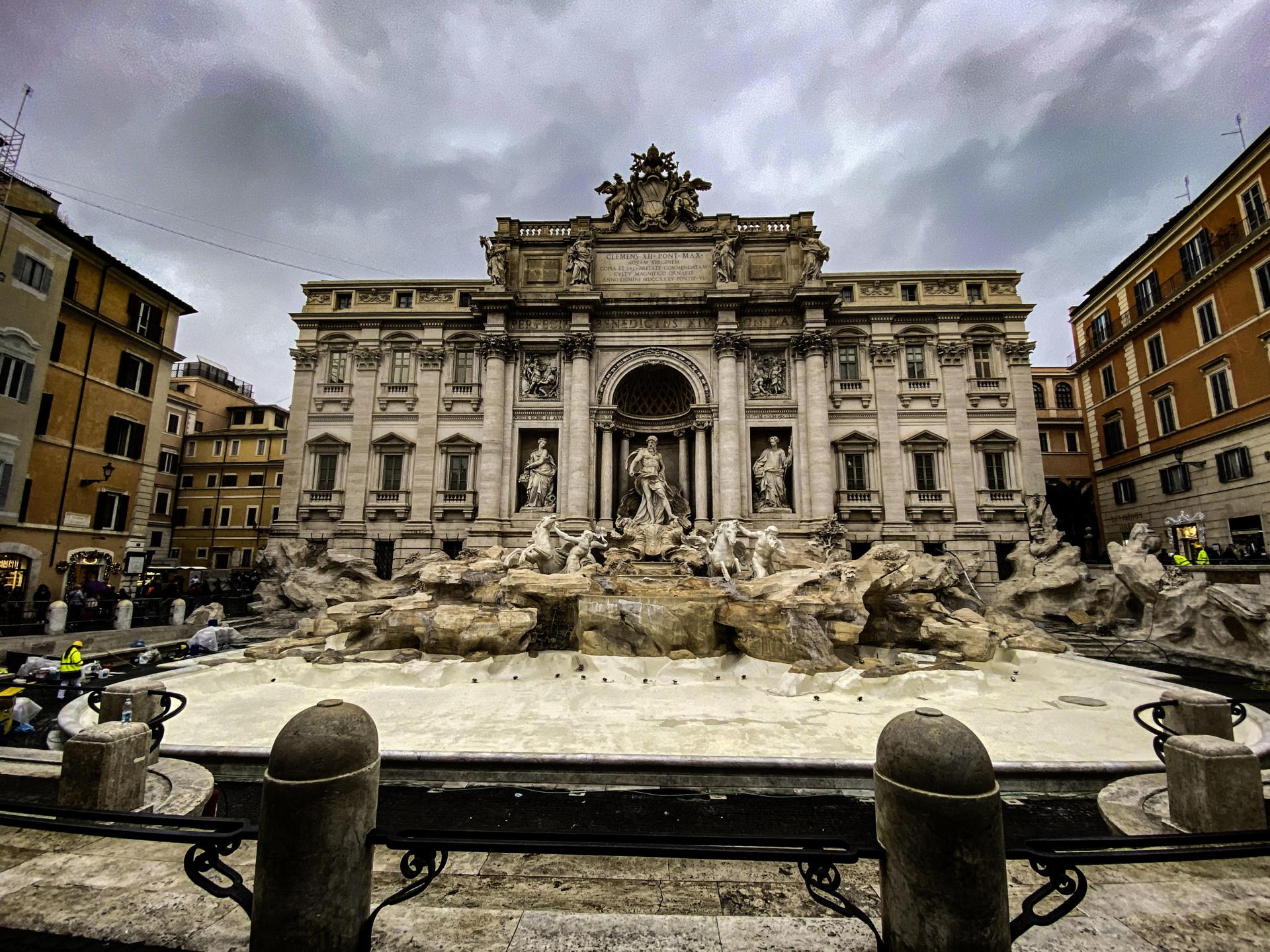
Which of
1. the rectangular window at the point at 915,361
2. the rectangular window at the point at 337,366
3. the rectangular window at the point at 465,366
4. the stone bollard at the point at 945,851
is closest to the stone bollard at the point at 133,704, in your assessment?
the stone bollard at the point at 945,851

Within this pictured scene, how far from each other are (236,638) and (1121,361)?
42356 mm

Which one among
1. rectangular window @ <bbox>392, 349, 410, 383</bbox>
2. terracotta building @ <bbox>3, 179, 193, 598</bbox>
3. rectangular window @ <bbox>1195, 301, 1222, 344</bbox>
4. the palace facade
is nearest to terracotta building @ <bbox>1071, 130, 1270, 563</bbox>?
rectangular window @ <bbox>1195, 301, 1222, 344</bbox>

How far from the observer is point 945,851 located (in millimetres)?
2611

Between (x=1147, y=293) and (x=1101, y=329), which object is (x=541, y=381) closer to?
(x=1147, y=293)

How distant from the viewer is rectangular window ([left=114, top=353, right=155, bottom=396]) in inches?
946

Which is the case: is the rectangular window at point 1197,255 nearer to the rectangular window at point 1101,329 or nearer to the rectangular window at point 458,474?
the rectangular window at point 1101,329

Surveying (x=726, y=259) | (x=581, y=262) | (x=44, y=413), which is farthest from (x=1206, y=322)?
(x=44, y=413)

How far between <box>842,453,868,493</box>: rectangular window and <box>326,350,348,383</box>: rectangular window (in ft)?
82.4

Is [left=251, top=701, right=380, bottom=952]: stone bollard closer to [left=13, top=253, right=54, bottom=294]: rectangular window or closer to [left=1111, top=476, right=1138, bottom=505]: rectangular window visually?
[left=13, top=253, right=54, bottom=294]: rectangular window

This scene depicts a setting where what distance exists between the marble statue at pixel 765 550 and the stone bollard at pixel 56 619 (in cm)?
2045

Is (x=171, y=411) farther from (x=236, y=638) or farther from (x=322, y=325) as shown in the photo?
(x=236, y=638)

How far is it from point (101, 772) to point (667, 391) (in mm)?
25367

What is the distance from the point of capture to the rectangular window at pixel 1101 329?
101 feet

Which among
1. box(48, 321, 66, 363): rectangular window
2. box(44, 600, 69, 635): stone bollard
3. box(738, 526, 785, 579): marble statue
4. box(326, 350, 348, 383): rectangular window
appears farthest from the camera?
box(326, 350, 348, 383): rectangular window
